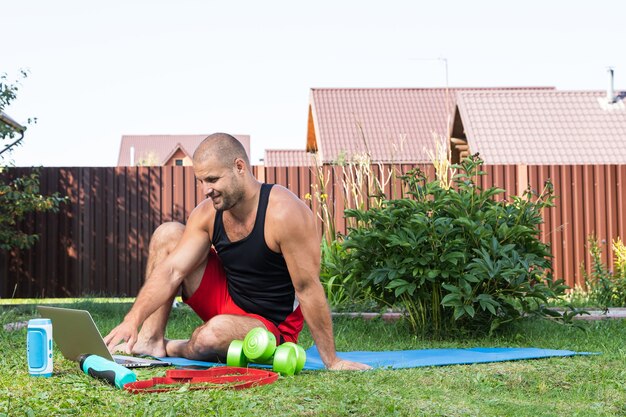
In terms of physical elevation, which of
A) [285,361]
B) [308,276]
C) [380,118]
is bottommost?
[285,361]

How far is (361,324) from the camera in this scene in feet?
19.5

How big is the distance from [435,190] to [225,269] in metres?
1.73

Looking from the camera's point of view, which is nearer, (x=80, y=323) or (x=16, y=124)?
(x=80, y=323)

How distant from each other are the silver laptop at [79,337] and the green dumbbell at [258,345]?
53 centimetres

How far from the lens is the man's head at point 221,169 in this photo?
150 inches

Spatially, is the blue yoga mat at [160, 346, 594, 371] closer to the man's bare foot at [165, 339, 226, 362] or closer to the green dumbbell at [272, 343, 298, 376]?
the man's bare foot at [165, 339, 226, 362]

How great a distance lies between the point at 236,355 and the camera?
3.79 meters

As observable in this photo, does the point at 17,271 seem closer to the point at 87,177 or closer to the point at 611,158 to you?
the point at 87,177

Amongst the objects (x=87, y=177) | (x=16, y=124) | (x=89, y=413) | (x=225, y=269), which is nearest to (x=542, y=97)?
(x=87, y=177)

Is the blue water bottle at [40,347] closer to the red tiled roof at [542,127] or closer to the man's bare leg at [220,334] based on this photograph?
the man's bare leg at [220,334]

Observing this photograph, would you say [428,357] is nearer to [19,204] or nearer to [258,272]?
[258,272]

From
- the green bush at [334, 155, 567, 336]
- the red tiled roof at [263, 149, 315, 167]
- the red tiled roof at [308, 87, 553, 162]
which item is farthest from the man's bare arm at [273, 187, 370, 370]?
the red tiled roof at [263, 149, 315, 167]

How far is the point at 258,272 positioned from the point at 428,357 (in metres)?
1.07

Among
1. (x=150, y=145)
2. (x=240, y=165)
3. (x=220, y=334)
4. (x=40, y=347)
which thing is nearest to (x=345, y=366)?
(x=220, y=334)
